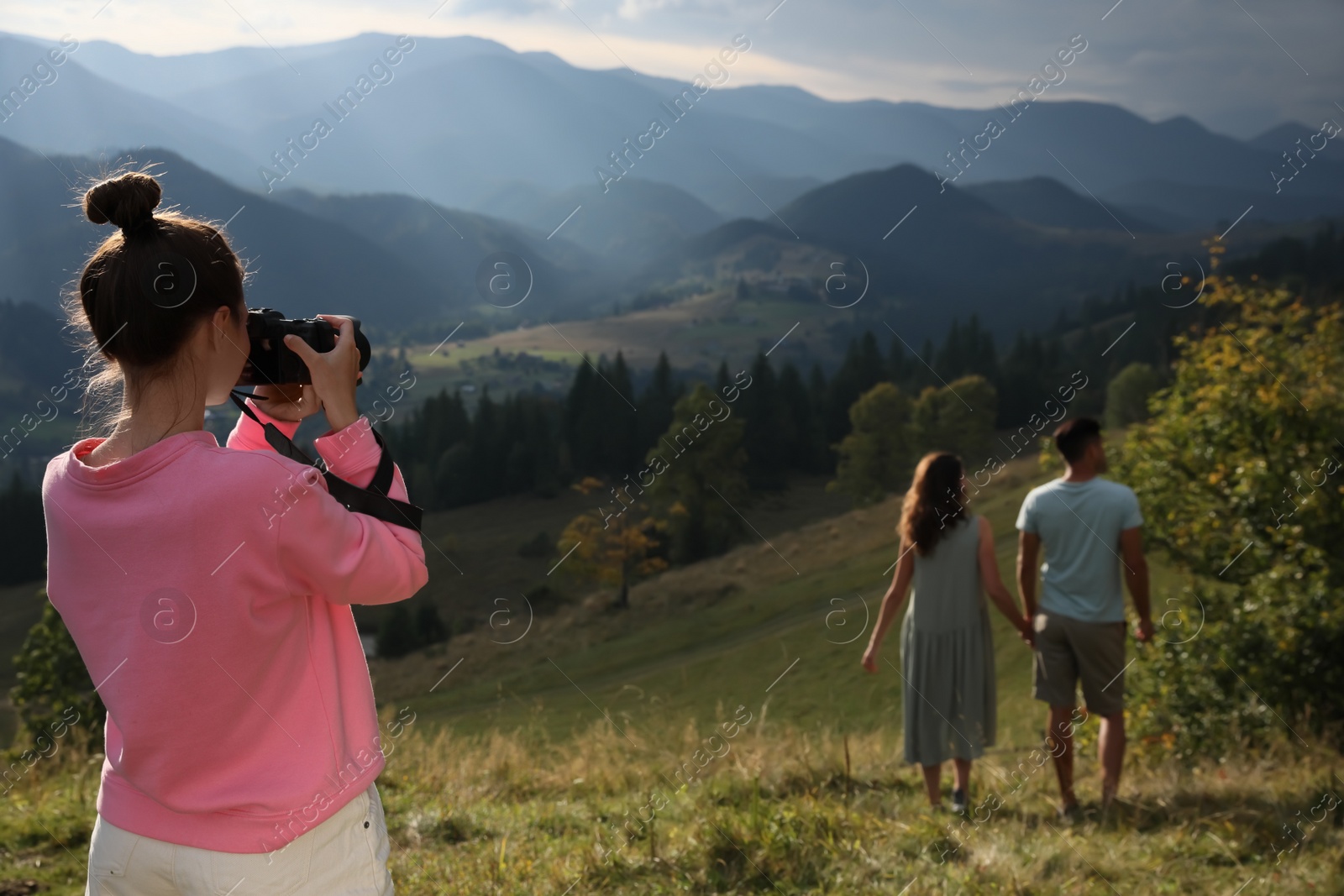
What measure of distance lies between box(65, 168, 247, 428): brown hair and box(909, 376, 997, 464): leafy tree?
52764 millimetres

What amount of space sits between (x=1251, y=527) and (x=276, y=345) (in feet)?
29.7

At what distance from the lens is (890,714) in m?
21.0

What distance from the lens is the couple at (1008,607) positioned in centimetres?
484

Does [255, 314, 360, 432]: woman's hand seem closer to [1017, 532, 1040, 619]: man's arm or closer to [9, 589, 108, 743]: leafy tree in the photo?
[1017, 532, 1040, 619]: man's arm

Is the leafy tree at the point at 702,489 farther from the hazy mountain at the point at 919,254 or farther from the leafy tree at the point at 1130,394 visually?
the hazy mountain at the point at 919,254

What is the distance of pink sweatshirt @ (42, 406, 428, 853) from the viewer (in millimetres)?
1348

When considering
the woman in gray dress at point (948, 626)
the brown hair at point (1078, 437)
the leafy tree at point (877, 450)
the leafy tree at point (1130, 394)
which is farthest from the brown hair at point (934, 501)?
the leafy tree at point (1130, 394)

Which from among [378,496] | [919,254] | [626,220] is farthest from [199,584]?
[626,220]

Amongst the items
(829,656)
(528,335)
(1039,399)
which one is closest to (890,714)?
(829,656)

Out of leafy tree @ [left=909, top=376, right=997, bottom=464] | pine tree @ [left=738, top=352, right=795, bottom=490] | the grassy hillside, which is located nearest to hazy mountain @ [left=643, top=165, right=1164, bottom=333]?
pine tree @ [left=738, top=352, right=795, bottom=490]

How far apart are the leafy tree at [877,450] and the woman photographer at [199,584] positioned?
169 ft

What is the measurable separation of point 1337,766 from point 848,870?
388 centimetres

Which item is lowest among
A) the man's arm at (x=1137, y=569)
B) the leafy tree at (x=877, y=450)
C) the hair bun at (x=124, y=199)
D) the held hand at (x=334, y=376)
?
the leafy tree at (x=877, y=450)

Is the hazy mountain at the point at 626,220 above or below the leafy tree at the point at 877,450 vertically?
above
